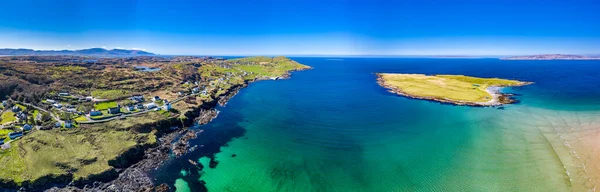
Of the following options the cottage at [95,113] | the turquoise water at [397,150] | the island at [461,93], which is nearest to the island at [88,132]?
the cottage at [95,113]

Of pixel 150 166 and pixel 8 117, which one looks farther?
pixel 8 117

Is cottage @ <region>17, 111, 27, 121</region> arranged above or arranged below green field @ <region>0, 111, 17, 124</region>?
above

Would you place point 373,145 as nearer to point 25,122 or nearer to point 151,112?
point 151,112

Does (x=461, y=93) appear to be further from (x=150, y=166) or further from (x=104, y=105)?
(x=104, y=105)

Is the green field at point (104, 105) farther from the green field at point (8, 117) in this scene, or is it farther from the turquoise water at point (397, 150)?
the turquoise water at point (397, 150)

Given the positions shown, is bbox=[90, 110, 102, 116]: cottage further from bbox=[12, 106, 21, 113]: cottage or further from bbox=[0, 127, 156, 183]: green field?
bbox=[12, 106, 21, 113]: cottage

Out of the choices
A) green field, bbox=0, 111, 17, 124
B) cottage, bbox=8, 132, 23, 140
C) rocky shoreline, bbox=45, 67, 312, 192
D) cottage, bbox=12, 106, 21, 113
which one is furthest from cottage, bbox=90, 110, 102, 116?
cottage, bbox=12, 106, 21, 113

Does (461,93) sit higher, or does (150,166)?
(461,93)

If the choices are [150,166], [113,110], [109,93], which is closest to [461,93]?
[150,166]

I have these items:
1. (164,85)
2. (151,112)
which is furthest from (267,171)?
(164,85)
